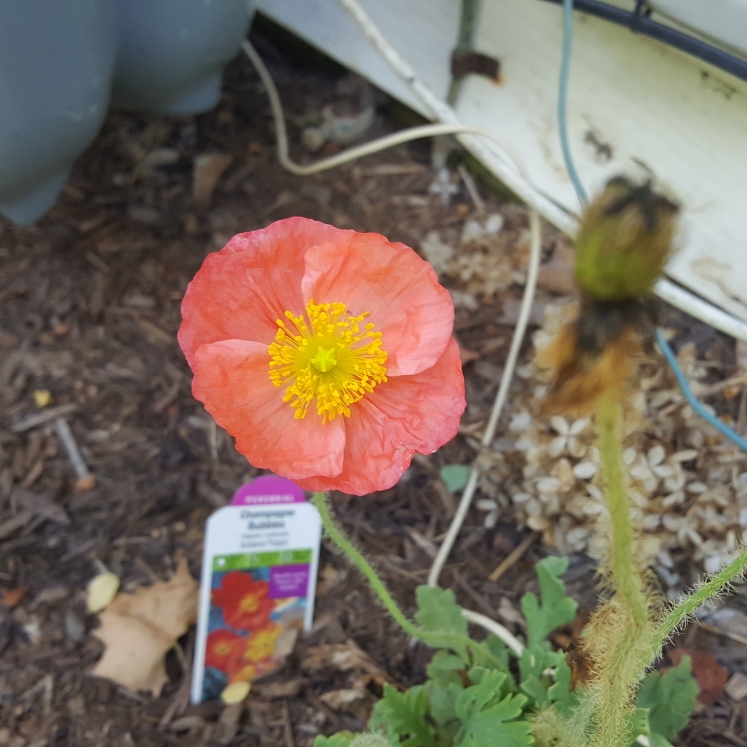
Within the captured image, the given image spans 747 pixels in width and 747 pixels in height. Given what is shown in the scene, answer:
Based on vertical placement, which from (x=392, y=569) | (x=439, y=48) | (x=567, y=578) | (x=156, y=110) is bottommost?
(x=392, y=569)

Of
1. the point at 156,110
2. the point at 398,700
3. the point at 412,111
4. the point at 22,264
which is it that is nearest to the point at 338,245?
the point at 398,700

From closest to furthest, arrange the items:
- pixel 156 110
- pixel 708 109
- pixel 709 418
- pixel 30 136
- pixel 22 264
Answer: pixel 30 136 < pixel 709 418 < pixel 708 109 < pixel 156 110 < pixel 22 264

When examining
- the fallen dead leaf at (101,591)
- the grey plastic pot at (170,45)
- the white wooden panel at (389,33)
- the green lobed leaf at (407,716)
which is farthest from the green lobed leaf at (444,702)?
the white wooden panel at (389,33)

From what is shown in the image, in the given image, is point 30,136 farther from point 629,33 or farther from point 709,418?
point 709,418

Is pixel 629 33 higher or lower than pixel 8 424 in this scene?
higher

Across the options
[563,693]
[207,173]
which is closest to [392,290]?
[563,693]

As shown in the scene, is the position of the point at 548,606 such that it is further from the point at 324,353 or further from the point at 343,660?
the point at 324,353

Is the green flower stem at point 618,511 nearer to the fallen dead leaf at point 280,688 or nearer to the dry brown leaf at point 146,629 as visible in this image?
the fallen dead leaf at point 280,688

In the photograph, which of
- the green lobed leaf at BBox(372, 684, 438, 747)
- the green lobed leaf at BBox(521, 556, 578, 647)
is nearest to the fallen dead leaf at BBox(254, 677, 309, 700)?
the green lobed leaf at BBox(372, 684, 438, 747)
